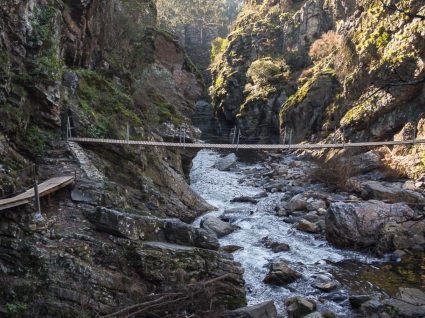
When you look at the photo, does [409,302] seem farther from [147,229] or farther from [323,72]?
[323,72]

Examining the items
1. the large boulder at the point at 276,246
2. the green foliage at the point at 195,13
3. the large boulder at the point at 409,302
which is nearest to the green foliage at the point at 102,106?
the large boulder at the point at 276,246

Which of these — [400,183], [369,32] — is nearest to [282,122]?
[369,32]

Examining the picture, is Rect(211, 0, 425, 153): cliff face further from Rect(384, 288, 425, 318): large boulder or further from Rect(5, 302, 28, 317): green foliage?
Rect(5, 302, 28, 317): green foliage

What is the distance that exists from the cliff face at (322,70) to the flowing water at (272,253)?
3.39 meters

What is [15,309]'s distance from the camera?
4.86m

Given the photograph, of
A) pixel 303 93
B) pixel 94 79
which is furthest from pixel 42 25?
pixel 303 93

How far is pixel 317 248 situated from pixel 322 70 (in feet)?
55.4

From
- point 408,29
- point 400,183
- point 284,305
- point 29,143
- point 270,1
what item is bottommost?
point 284,305

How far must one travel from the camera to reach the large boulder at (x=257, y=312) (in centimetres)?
550

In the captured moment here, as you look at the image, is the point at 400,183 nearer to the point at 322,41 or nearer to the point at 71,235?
the point at 71,235

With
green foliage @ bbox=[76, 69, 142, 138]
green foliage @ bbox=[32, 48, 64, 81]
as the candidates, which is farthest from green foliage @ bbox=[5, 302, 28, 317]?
green foliage @ bbox=[76, 69, 142, 138]

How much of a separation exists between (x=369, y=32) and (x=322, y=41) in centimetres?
857

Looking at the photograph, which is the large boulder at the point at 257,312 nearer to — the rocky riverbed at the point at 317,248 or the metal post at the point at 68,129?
the rocky riverbed at the point at 317,248

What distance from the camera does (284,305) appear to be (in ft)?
21.8
